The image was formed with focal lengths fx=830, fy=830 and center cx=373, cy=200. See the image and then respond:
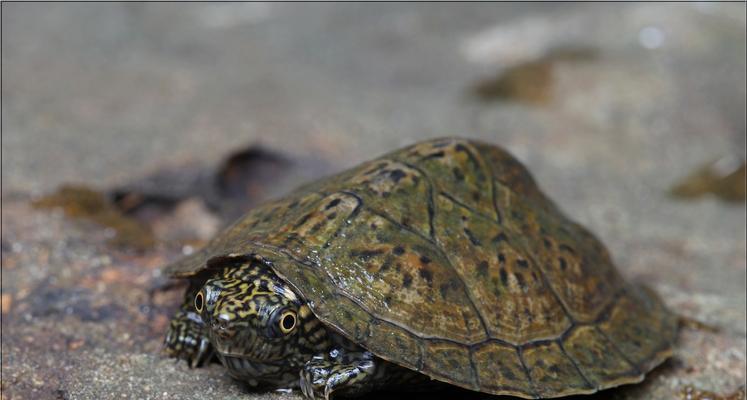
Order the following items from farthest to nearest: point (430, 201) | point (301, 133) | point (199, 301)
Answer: point (301, 133)
point (430, 201)
point (199, 301)

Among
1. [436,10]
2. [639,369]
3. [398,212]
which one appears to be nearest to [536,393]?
[639,369]

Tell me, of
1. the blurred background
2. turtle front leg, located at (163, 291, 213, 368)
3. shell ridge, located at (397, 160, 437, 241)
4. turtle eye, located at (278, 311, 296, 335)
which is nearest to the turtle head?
turtle eye, located at (278, 311, 296, 335)

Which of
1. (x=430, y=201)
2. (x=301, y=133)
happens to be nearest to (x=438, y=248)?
(x=430, y=201)

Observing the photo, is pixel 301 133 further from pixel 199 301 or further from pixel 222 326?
pixel 222 326

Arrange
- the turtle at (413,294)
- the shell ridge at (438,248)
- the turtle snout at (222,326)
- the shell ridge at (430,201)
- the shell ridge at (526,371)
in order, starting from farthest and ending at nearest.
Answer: the shell ridge at (430,201)
the shell ridge at (438,248)
the shell ridge at (526,371)
the turtle at (413,294)
the turtle snout at (222,326)

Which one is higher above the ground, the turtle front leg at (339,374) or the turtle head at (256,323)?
the turtle head at (256,323)

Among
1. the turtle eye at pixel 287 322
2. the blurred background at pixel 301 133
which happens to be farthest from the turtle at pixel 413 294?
the blurred background at pixel 301 133

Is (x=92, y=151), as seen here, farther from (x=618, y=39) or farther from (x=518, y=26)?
(x=618, y=39)

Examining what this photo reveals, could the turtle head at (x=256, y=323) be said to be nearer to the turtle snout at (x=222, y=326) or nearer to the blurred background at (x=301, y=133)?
the turtle snout at (x=222, y=326)
